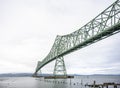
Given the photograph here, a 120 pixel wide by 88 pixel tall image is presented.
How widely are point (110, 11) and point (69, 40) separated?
3112 cm

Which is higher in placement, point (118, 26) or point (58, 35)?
point (58, 35)

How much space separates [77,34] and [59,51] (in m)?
24.6

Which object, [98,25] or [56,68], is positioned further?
[56,68]

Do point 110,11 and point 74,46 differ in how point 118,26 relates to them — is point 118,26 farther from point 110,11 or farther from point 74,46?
Result: point 74,46

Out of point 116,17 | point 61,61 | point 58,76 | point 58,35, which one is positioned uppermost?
point 58,35

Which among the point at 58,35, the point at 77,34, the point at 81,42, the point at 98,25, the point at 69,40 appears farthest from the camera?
the point at 58,35

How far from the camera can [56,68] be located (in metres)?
74.6

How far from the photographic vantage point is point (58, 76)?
7431 centimetres

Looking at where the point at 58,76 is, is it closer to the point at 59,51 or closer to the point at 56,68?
the point at 56,68

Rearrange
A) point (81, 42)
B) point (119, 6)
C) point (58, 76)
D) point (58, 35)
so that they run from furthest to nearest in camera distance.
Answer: point (58, 35)
point (58, 76)
point (81, 42)
point (119, 6)

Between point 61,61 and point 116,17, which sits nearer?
point 116,17

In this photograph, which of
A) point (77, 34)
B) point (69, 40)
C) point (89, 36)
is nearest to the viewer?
point (89, 36)

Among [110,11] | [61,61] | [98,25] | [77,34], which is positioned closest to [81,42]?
[77,34]

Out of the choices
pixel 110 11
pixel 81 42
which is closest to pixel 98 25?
pixel 110 11
